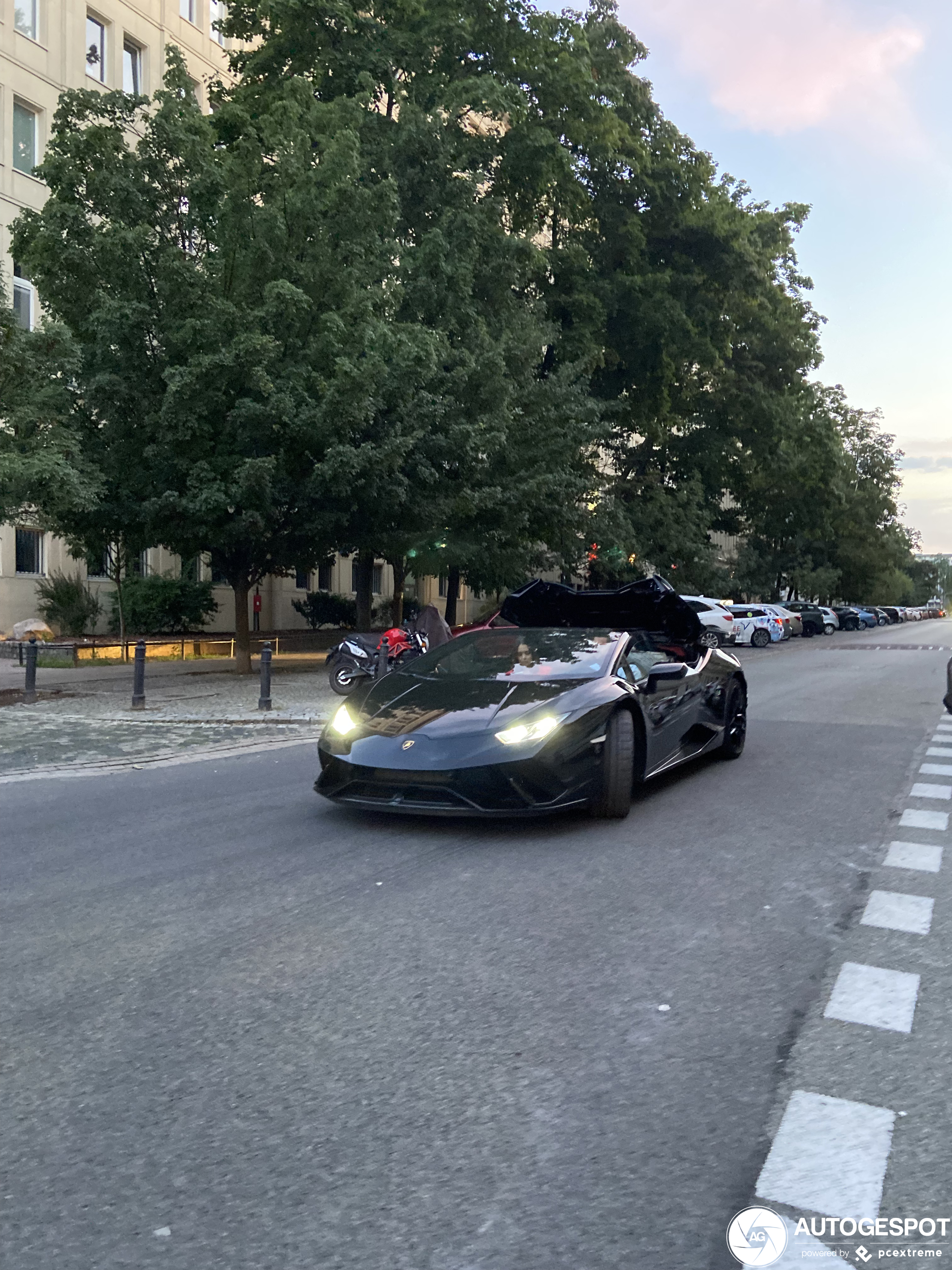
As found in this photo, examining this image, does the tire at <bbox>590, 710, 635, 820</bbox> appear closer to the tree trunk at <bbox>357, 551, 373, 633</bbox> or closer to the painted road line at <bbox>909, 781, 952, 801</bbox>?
the painted road line at <bbox>909, 781, 952, 801</bbox>

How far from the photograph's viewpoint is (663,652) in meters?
8.75

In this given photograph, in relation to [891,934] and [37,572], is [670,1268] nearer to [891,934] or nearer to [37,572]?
[891,934]

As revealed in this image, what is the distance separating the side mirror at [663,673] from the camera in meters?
7.63

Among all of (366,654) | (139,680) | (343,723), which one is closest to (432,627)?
(366,654)

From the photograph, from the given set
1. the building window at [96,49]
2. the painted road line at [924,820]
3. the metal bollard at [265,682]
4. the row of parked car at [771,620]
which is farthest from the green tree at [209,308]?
the building window at [96,49]

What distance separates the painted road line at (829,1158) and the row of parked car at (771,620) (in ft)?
23.2

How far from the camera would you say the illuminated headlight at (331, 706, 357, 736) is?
274 inches

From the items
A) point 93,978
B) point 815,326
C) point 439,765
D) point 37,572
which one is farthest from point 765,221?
point 93,978

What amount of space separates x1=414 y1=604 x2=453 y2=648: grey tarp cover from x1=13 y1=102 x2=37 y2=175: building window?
23302 mm

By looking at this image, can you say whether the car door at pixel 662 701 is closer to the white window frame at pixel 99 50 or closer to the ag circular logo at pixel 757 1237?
the ag circular logo at pixel 757 1237

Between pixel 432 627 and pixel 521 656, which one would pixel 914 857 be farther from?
pixel 432 627

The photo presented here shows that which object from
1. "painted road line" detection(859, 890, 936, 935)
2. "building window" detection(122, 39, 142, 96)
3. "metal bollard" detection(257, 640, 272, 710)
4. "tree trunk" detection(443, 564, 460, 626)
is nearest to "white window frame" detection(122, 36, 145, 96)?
"building window" detection(122, 39, 142, 96)

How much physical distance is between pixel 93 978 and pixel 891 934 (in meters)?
3.13

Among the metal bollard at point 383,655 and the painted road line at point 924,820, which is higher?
the metal bollard at point 383,655
